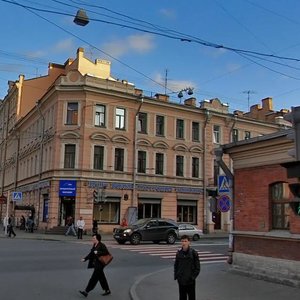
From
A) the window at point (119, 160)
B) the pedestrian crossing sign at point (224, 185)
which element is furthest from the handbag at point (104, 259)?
the window at point (119, 160)

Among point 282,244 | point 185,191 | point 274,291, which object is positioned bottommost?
point 274,291

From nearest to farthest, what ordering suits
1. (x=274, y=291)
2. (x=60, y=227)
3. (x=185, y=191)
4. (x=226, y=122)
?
(x=274, y=291) < (x=60, y=227) < (x=185, y=191) < (x=226, y=122)

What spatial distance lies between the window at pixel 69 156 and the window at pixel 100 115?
2.88 meters

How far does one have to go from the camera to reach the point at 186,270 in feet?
26.9

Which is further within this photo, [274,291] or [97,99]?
[97,99]

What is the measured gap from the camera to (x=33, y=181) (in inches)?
Result: 1797

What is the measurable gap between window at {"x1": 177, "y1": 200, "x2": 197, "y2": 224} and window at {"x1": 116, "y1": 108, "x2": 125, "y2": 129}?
890 cm

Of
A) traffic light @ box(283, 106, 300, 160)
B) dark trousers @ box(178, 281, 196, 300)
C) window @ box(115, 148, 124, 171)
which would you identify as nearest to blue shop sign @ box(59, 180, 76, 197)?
window @ box(115, 148, 124, 171)

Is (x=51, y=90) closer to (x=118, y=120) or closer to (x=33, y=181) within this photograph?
(x=118, y=120)

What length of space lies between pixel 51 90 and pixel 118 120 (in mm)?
6245

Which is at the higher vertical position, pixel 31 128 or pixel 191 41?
pixel 31 128

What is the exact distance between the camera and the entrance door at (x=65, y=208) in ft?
126

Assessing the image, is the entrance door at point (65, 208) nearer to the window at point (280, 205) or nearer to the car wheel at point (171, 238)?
the car wheel at point (171, 238)

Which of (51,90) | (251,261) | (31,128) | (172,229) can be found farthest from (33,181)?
(251,261)
